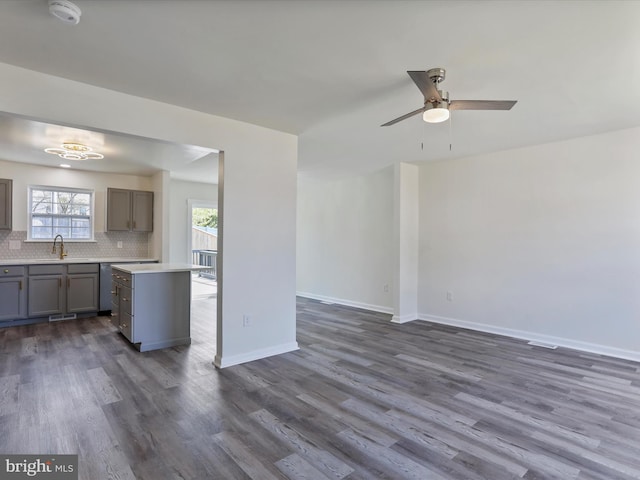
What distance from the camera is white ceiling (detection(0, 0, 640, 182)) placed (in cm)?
188

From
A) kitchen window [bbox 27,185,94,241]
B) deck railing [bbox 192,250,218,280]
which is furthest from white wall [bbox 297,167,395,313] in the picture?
kitchen window [bbox 27,185,94,241]

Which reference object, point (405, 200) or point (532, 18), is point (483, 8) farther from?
point (405, 200)


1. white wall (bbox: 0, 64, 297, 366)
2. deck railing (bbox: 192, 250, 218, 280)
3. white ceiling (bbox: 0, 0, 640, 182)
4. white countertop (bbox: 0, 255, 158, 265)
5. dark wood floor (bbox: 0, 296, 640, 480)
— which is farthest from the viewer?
deck railing (bbox: 192, 250, 218, 280)

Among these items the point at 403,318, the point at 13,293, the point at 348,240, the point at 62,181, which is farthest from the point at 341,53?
the point at 62,181

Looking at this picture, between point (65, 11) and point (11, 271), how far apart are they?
4653 mm

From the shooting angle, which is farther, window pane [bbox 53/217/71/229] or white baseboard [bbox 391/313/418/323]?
window pane [bbox 53/217/71/229]

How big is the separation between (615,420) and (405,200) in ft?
12.1

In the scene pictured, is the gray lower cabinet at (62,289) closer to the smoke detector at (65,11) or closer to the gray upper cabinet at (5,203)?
the gray upper cabinet at (5,203)

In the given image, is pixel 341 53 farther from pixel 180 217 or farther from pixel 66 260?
pixel 180 217

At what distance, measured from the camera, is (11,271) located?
4.98 meters

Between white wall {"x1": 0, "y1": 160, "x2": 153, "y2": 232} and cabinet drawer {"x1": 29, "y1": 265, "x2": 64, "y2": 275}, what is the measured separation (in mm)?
931

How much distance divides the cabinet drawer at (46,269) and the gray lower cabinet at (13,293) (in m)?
0.11

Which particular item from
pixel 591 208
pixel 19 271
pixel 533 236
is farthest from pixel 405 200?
pixel 19 271

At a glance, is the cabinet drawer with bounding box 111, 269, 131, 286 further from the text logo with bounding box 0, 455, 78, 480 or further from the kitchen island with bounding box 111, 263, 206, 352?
the text logo with bounding box 0, 455, 78, 480
